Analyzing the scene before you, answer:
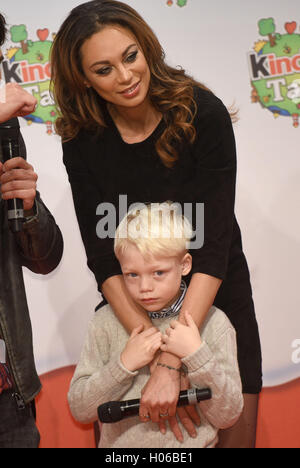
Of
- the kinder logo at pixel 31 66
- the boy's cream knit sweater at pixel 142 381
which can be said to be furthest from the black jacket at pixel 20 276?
the kinder logo at pixel 31 66

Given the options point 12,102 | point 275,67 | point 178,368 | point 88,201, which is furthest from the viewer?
point 275,67

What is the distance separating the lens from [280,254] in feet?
7.75

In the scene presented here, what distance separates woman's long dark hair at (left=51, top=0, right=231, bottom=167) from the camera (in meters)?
1.63

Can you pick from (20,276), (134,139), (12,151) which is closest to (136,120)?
(134,139)

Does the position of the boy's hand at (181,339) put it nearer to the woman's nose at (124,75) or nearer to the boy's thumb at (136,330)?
the boy's thumb at (136,330)

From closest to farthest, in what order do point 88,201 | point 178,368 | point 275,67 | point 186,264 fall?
point 178,368 → point 186,264 → point 88,201 → point 275,67

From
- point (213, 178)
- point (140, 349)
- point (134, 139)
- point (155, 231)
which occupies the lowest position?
point (140, 349)

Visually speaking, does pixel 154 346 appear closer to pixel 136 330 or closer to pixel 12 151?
pixel 136 330

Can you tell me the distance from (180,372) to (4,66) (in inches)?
51.3

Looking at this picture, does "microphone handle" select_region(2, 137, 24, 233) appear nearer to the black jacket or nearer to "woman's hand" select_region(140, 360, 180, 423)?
the black jacket

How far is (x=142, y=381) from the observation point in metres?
1.65

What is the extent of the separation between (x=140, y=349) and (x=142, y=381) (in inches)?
5.3

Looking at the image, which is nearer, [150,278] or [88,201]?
[150,278]
